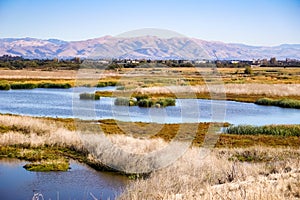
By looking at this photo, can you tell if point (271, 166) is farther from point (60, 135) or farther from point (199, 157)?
point (60, 135)

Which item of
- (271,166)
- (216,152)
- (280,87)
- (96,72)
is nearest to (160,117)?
(216,152)

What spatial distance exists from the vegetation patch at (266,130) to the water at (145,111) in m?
4.90

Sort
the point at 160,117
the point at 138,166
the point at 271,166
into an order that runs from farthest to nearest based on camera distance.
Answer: the point at 160,117 < the point at 138,166 < the point at 271,166

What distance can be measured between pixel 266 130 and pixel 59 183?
17.1 m

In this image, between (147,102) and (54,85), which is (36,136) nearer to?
(147,102)

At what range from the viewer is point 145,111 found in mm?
40312

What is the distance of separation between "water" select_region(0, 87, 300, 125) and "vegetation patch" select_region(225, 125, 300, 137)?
4.90 m

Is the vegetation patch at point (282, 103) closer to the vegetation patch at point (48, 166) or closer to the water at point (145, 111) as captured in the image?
the water at point (145, 111)

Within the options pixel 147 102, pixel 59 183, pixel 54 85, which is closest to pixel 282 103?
pixel 147 102

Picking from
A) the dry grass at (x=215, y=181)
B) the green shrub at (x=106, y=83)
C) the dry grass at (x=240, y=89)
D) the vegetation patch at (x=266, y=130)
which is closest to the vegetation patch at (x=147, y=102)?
the dry grass at (x=240, y=89)

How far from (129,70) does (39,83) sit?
36677 millimetres

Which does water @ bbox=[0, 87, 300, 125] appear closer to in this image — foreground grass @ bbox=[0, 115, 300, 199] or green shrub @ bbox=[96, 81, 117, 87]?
foreground grass @ bbox=[0, 115, 300, 199]

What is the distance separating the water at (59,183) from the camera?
47.5 feet

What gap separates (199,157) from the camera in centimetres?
1777
